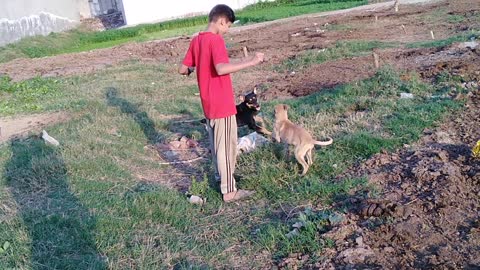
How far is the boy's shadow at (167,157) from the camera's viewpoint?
570 centimetres

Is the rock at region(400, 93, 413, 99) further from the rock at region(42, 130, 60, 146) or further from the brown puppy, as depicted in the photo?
the rock at region(42, 130, 60, 146)

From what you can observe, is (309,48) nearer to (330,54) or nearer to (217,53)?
(330,54)

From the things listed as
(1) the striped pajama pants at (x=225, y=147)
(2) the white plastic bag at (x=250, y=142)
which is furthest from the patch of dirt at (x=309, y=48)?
(1) the striped pajama pants at (x=225, y=147)

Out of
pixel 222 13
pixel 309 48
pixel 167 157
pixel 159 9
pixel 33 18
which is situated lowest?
pixel 167 157

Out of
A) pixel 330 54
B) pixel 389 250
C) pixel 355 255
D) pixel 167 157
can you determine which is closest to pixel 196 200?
pixel 167 157

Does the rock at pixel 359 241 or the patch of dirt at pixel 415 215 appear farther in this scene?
the rock at pixel 359 241

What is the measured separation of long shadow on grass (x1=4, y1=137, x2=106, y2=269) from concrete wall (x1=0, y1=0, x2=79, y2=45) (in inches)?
674

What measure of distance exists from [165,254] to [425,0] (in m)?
21.6

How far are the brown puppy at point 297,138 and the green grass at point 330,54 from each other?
582 cm

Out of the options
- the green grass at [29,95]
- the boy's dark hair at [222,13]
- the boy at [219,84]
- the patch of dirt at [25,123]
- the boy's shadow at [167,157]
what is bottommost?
the boy's shadow at [167,157]

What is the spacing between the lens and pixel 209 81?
15.2 feet

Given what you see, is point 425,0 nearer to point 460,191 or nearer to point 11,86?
point 11,86

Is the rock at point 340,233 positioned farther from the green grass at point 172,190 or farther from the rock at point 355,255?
the rock at point 355,255

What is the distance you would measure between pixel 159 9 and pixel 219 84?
26.3 m
